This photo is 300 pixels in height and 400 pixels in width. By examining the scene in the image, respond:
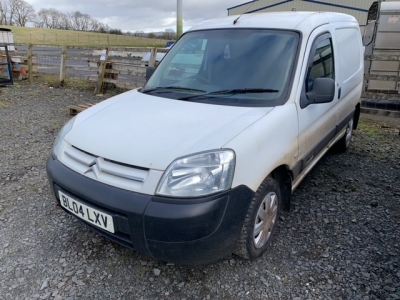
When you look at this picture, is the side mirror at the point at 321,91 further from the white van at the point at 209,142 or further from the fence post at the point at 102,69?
the fence post at the point at 102,69

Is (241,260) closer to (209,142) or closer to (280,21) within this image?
(209,142)

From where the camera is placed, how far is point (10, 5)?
75.7 m

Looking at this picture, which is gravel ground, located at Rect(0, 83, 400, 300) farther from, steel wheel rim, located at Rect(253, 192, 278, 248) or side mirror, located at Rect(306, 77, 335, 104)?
side mirror, located at Rect(306, 77, 335, 104)

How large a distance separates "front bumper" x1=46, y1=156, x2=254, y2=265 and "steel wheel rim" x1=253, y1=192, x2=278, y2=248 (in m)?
0.33

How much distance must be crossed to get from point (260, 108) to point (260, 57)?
1.96 ft

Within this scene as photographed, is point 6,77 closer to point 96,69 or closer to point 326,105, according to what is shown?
point 96,69

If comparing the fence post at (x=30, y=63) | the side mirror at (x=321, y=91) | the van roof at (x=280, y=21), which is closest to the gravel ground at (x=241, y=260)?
the side mirror at (x=321, y=91)

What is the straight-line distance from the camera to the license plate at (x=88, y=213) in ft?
6.38

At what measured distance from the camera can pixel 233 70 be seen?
8.91ft

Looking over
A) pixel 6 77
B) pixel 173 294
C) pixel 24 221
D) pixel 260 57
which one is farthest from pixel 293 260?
pixel 6 77

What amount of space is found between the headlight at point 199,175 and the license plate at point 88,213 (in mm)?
419

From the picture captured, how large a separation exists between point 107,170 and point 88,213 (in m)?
0.33

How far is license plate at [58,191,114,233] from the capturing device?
1943mm

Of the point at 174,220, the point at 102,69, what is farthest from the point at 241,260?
the point at 102,69
